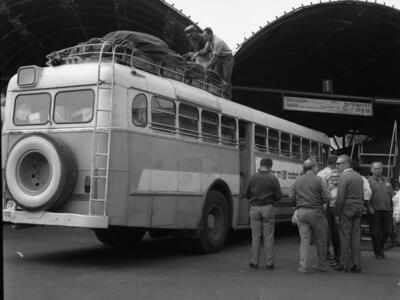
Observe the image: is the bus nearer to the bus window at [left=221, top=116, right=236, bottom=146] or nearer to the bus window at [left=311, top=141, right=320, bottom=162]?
the bus window at [left=221, top=116, right=236, bottom=146]

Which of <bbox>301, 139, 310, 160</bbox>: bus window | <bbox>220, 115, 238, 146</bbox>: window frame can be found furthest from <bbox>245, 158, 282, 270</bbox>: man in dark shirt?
<bbox>301, 139, 310, 160</bbox>: bus window

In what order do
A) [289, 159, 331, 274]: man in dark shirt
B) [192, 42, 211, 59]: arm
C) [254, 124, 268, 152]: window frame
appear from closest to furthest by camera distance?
[289, 159, 331, 274]: man in dark shirt
[254, 124, 268, 152]: window frame
[192, 42, 211, 59]: arm

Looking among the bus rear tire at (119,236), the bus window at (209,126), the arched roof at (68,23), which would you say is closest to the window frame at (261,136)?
the bus window at (209,126)

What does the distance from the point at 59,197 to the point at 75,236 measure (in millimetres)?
5111

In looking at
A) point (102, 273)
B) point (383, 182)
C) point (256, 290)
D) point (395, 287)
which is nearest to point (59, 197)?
point (102, 273)

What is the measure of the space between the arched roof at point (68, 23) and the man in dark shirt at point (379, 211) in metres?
10.1

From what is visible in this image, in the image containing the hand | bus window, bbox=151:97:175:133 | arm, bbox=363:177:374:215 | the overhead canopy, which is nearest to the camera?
bus window, bbox=151:97:175:133

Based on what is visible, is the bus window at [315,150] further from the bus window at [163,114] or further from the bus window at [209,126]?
the bus window at [163,114]

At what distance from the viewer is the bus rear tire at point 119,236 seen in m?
10.8

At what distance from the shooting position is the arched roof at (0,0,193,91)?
60.9 ft

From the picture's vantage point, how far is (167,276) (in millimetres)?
7820

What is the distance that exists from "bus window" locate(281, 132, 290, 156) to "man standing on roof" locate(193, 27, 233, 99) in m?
1.93

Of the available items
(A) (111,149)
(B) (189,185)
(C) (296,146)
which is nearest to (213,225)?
(B) (189,185)

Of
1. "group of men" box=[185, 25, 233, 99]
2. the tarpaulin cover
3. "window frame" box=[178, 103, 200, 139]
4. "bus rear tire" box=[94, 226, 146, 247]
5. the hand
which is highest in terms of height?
"group of men" box=[185, 25, 233, 99]
